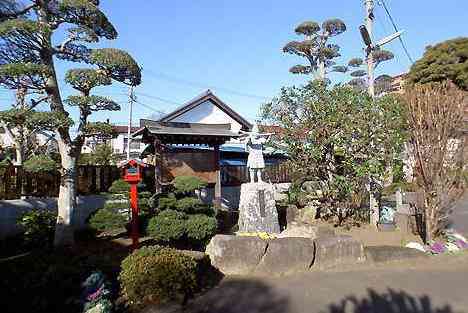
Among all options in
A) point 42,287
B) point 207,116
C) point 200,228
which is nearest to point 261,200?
point 200,228

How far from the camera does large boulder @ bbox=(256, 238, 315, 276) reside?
23.3ft

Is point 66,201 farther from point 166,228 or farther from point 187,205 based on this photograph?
point 187,205

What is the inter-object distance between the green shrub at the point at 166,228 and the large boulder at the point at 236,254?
6.80ft

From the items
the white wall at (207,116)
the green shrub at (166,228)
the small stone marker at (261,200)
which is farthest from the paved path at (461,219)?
the white wall at (207,116)

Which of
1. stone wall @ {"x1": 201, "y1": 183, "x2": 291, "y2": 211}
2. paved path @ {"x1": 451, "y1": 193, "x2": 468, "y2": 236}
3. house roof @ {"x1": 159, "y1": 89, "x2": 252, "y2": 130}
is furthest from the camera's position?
house roof @ {"x1": 159, "y1": 89, "x2": 252, "y2": 130}

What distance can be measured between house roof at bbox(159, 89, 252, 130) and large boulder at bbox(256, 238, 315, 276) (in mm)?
13483

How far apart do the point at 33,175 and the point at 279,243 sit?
7875mm

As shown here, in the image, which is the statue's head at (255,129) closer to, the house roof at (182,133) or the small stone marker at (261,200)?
the small stone marker at (261,200)

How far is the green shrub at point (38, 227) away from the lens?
30.2 ft

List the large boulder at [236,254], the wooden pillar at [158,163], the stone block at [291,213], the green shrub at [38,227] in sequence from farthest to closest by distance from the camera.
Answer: the wooden pillar at [158,163] → the stone block at [291,213] → the green shrub at [38,227] → the large boulder at [236,254]

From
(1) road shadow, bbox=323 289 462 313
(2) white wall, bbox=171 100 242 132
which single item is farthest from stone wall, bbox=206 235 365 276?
(2) white wall, bbox=171 100 242 132

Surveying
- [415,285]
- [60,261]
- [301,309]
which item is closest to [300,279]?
[301,309]

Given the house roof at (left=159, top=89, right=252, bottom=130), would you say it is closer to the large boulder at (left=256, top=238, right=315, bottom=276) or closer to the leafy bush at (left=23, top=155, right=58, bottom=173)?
the leafy bush at (left=23, top=155, right=58, bottom=173)

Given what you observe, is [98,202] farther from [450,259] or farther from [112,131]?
[450,259]
